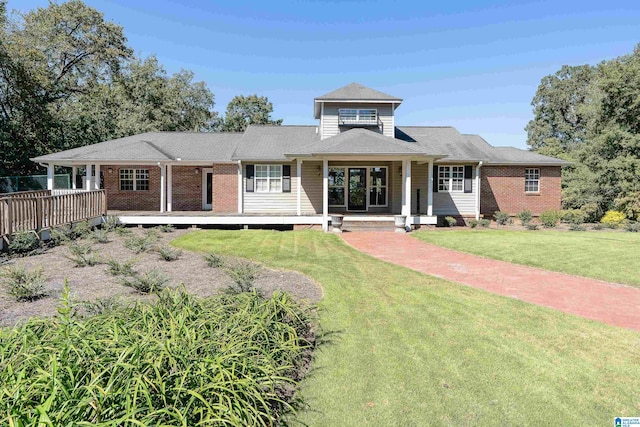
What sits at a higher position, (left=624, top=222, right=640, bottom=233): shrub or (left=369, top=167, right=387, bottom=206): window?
(left=369, top=167, right=387, bottom=206): window

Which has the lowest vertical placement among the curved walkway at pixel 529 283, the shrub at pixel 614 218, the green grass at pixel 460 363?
the green grass at pixel 460 363

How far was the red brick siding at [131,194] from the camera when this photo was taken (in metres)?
20.5

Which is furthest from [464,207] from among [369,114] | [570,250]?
[570,250]

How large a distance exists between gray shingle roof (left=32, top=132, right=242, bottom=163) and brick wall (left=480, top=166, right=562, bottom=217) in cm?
1346

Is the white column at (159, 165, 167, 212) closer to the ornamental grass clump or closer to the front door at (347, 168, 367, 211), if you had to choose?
the front door at (347, 168, 367, 211)

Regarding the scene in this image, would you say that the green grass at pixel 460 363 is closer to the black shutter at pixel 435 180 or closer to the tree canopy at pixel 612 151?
the black shutter at pixel 435 180

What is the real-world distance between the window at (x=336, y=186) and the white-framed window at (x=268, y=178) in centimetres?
284

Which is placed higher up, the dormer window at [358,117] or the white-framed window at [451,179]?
the dormer window at [358,117]

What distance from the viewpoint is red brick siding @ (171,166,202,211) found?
20.8 m

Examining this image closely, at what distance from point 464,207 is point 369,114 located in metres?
6.78

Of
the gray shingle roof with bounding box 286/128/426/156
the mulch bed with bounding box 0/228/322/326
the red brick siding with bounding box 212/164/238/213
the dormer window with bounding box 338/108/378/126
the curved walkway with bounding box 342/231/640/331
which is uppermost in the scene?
the dormer window with bounding box 338/108/378/126

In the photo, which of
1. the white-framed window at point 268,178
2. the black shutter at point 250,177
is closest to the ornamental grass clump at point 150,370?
the black shutter at point 250,177

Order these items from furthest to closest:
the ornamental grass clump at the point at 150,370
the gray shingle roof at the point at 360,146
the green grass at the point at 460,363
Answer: the gray shingle roof at the point at 360,146, the green grass at the point at 460,363, the ornamental grass clump at the point at 150,370

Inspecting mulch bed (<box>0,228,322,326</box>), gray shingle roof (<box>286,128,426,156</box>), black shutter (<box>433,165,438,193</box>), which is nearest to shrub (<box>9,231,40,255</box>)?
mulch bed (<box>0,228,322,326</box>)
